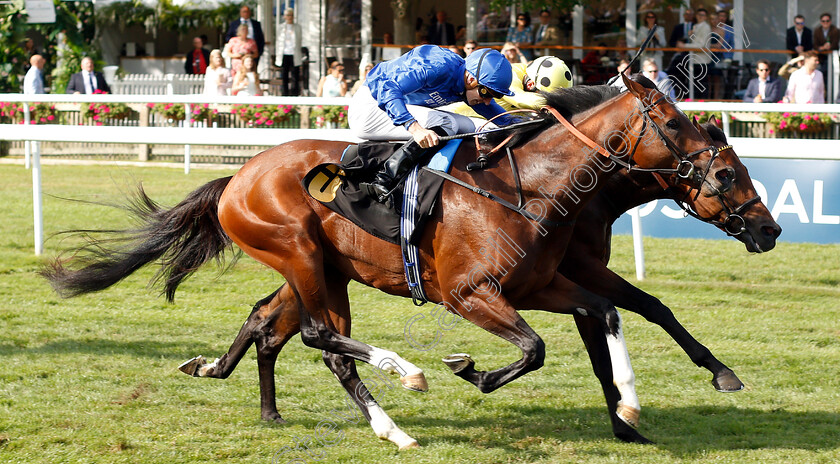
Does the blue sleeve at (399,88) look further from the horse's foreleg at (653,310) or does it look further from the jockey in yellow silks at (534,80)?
the horse's foreleg at (653,310)

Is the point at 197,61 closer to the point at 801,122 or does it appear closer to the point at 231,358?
the point at 801,122

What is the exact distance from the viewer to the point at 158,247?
4.82 metres

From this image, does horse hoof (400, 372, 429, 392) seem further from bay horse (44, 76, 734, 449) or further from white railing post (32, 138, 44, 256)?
white railing post (32, 138, 44, 256)

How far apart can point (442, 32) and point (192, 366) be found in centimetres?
1232

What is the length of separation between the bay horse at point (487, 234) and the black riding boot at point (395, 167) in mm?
167

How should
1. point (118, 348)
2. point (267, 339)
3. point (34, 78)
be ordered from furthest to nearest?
point (34, 78) → point (118, 348) → point (267, 339)

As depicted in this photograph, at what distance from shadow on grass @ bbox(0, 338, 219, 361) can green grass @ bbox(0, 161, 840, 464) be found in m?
0.02

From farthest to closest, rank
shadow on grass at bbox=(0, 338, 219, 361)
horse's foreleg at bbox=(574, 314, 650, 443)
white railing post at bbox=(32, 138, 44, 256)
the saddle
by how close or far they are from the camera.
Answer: white railing post at bbox=(32, 138, 44, 256) < shadow on grass at bbox=(0, 338, 219, 361) < horse's foreleg at bbox=(574, 314, 650, 443) < the saddle

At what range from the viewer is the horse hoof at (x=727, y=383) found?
388 cm

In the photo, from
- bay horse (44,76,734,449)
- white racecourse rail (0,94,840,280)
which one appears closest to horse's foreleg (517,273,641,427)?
bay horse (44,76,734,449)

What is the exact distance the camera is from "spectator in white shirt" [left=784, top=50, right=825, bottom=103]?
10.9 m

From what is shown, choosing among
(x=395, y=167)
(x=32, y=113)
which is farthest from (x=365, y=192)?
(x=32, y=113)

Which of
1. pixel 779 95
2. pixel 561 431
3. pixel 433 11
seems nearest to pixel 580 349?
pixel 561 431

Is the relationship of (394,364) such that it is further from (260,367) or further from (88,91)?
(88,91)
